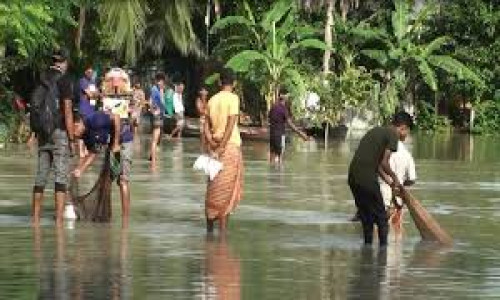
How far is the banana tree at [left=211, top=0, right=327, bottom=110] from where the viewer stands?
41.5m

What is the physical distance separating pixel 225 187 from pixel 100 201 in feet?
4.66

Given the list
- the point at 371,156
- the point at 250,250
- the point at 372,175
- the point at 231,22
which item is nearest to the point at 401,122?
the point at 371,156

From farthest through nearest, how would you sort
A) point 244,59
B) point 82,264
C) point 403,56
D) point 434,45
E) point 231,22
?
point 434,45, point 403,56, point 231,22, point 244,59, point 82,264

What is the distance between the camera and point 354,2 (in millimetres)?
49625

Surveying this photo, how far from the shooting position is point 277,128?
1069 inches

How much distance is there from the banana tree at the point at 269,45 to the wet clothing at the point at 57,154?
2608cm

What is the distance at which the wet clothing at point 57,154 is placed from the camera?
45.7ft

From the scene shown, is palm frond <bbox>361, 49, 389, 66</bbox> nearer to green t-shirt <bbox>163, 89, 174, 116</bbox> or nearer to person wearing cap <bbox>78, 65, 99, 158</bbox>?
green t-shirt <bbox>163, 89, 174, 116</bbox>

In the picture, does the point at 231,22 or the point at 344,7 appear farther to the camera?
the point at 344,7

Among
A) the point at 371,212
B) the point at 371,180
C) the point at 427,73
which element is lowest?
the point at 371,212

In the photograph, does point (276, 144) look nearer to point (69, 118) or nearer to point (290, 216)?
point (290, 216)

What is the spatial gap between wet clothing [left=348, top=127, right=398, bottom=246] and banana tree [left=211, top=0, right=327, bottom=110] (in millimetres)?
26915

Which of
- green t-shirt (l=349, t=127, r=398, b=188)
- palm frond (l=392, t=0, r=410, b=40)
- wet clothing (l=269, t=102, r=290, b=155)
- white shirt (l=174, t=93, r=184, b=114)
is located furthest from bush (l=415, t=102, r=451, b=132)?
green t-shirt (l=349, t=127, r=398, b=188)

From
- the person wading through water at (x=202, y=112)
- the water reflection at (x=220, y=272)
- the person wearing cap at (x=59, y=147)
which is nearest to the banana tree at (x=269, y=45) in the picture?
the person wading through water at (x=202, y=112)
